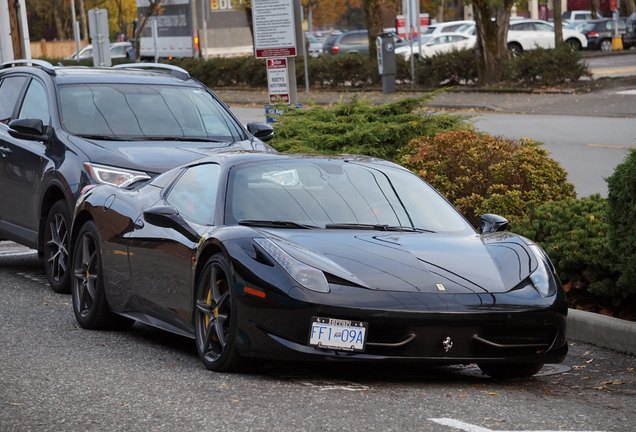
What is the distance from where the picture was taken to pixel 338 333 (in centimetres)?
716

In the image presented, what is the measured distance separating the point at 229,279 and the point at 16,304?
12.0 feet

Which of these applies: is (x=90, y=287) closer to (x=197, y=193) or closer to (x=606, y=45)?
(x=197, y=193)

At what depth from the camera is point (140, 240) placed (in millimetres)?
8719

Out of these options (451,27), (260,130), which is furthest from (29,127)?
(451,27)

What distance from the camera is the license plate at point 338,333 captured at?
714 centimetres

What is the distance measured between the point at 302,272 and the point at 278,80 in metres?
11.1

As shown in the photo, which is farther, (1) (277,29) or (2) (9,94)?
(1) (277,29)

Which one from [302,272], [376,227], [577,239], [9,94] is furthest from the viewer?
[9,94]

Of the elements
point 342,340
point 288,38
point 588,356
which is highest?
point 288,38

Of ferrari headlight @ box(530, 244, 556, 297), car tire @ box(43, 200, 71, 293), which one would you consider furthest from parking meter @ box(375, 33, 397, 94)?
ferrari headlight @ box(530, 244, 556, 297)

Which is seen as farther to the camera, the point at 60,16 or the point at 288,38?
the point at 60,16

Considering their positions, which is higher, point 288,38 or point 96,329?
point 288,38

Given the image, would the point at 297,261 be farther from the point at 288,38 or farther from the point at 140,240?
the point at 288,38

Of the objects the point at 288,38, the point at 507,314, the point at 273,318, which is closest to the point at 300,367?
the point at 273,318
